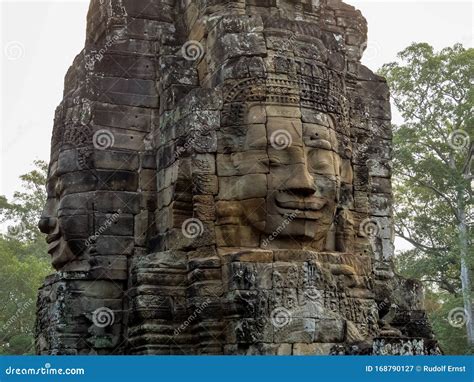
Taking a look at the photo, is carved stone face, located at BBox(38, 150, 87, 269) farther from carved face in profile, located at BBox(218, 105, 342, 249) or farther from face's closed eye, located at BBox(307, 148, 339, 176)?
face's closed eye, located at BBox(307, 148, 339, 176)

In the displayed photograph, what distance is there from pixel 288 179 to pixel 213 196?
976mm

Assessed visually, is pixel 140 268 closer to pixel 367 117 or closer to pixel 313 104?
pixel 313 104

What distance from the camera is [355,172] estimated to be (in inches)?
455

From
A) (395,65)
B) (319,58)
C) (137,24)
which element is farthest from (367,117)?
(395,65)

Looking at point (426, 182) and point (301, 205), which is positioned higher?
point (426, 182)

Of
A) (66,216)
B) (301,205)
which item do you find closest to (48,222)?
(66,216)

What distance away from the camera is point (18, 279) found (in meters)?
24.4

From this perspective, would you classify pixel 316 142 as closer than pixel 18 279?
Yes

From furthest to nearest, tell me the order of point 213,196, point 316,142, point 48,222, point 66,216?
1. point 48,222
2. point 66,216
3. point 316,142
4. point 213,196

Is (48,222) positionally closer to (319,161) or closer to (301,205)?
(301,205)

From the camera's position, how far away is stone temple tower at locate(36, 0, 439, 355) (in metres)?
9.17

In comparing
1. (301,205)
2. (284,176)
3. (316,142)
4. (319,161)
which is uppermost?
(316,142)

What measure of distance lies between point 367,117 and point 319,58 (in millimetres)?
2149

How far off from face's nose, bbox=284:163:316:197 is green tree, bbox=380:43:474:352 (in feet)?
44.6
